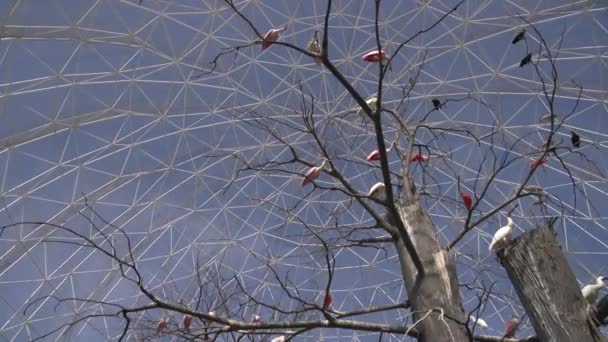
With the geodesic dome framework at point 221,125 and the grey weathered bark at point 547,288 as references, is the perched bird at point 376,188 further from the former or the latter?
the geodesic dome framework at point 221,125

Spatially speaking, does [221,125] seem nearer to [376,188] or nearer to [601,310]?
[376,188]

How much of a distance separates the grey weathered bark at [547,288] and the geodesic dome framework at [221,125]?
18533 millimetres

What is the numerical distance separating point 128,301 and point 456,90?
54.8ft

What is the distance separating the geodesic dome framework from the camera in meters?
25.0

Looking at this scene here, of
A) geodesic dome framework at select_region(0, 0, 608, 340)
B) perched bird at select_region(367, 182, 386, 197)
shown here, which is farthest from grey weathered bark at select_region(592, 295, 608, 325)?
geodesic dome framework at select_region(0, 0, 608, 340)

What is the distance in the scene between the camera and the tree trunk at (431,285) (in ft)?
17.0

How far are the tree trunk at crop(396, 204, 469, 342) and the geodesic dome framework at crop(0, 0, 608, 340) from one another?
1721 cm

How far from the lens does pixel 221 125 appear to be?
2975 cm

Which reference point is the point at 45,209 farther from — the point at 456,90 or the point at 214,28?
the point at 456,90

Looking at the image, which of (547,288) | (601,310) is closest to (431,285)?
(547,288)

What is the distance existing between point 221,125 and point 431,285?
2482cm

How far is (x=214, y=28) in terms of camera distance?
2653cm

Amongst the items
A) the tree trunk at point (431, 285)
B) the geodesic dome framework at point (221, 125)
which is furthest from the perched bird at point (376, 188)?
the geodesic dome framework at point (221, 125)

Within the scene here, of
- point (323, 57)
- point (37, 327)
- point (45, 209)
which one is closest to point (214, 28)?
point (45, 209)
